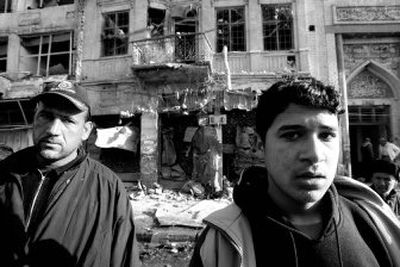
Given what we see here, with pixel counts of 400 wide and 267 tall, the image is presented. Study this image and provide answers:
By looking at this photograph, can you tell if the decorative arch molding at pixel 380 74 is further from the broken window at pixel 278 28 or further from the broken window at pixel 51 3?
the broken window at pixel 51 3

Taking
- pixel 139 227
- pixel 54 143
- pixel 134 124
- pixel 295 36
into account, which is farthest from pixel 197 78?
pixel 54 143

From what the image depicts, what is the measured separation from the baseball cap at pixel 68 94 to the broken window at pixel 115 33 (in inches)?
477

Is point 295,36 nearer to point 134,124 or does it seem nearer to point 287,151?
point 134,124

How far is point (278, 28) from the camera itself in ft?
42.6

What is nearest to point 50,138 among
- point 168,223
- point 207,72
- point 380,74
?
point 168,223

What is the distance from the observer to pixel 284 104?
54.4 inches

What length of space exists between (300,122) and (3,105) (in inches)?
646

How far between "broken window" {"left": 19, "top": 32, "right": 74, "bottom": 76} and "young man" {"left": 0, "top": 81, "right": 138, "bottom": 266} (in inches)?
535

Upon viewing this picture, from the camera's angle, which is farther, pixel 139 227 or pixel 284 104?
pixel 139 227

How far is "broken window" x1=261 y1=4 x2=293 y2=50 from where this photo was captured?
12.9 meters

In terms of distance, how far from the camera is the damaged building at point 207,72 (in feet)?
39.2

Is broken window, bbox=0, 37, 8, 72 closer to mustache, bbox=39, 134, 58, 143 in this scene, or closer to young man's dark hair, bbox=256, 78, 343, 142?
mustache, bbox=39, 134, 58, 143

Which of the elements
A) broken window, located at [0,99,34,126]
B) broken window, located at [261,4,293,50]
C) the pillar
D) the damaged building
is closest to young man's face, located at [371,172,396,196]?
the damaged building

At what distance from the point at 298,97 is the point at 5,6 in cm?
1891
